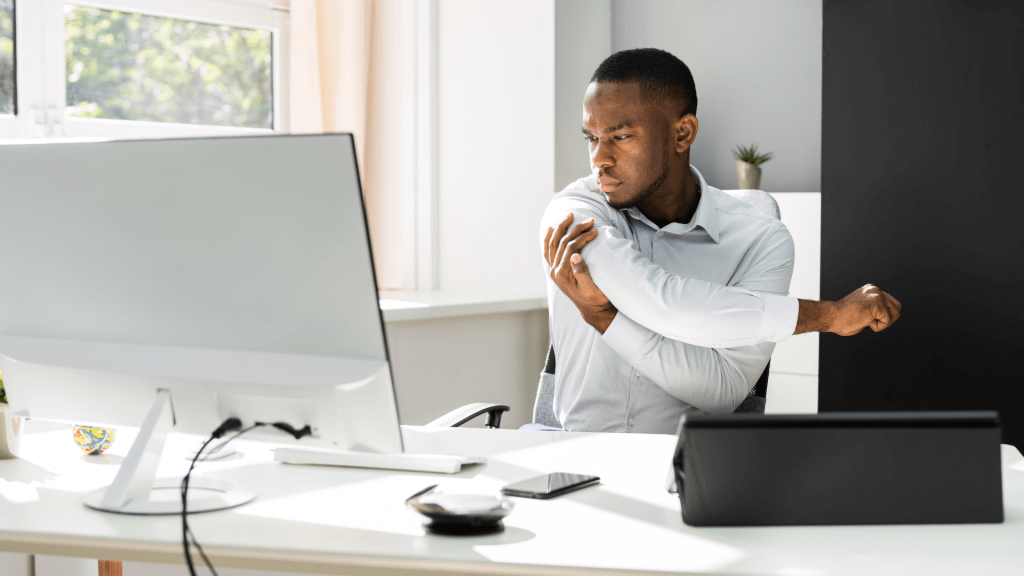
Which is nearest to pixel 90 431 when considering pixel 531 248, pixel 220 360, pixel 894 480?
pixel 220 360

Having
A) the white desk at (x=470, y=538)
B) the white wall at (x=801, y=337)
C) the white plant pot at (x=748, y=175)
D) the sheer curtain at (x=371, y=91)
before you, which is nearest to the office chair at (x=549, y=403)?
the white desk at (x=470, y=538)

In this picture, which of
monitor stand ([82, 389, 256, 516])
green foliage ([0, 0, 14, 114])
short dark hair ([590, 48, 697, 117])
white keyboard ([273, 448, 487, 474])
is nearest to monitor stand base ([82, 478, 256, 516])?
monitor stand ([82, 389, 256, 516])

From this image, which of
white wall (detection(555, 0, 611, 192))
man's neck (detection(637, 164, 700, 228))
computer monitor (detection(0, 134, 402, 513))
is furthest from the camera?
white wall (detection(555, 0, 611, 192))

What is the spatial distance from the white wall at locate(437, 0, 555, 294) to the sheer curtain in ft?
0.46

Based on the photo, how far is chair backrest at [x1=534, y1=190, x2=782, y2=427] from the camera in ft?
6.13

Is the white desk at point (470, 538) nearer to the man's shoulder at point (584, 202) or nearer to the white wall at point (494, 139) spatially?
the man's shoulder at point (584, 202)

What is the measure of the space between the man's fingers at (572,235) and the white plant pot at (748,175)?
1.56m

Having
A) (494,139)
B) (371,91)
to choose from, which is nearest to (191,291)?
(494,139)

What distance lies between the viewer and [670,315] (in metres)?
1.62

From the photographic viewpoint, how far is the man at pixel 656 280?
1629mm

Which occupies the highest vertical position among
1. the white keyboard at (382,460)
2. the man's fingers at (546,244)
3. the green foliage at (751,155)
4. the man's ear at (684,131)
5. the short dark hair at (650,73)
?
the short dark hair at (650,73)

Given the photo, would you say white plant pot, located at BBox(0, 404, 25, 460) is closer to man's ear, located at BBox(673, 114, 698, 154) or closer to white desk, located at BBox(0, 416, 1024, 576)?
white desk, located at BBox(0, 416, 1024, 576)

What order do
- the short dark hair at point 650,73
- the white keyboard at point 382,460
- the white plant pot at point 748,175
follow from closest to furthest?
the white keyboard at point 382,460 → the short dark hair at point 650,73 → the white plant pot at point 748,175

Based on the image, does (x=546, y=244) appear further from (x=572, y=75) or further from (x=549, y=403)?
(x=572, y=75)
